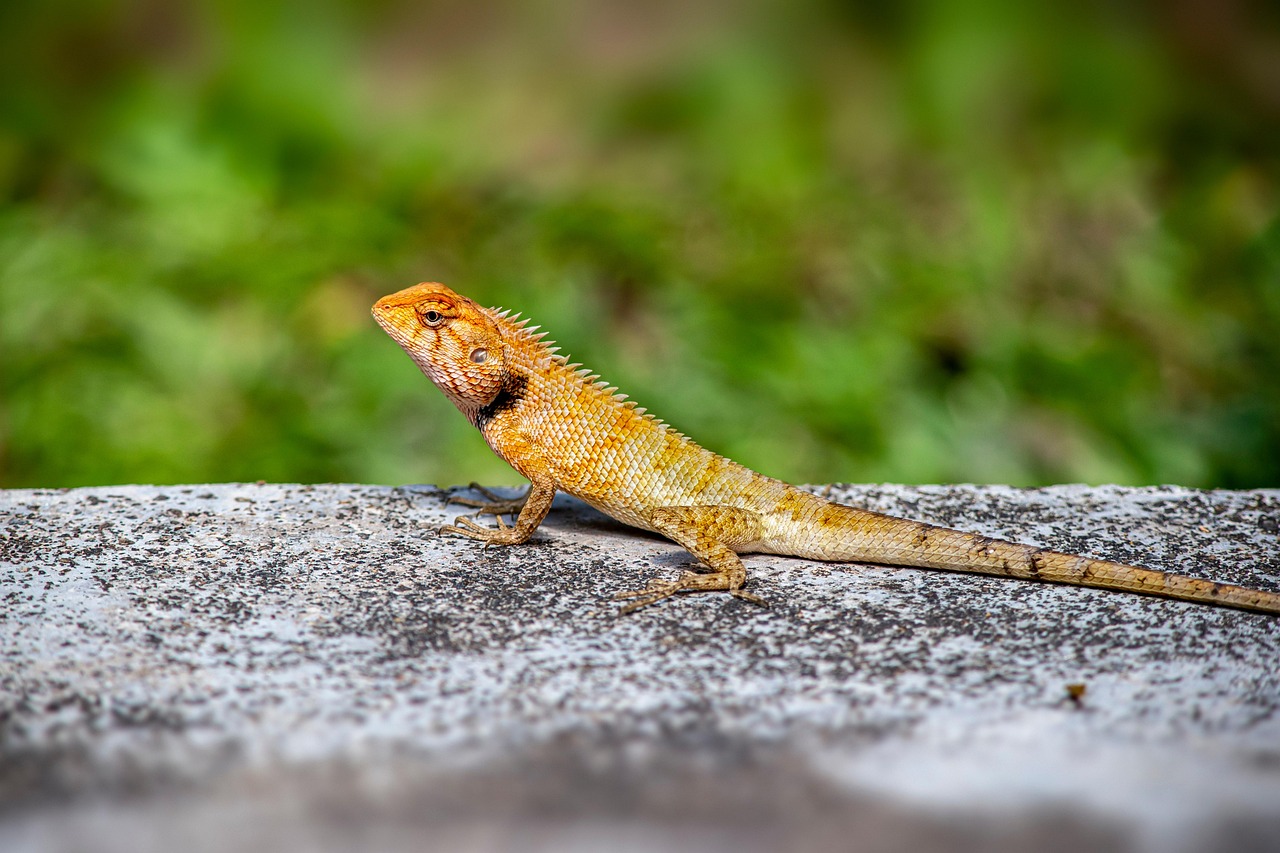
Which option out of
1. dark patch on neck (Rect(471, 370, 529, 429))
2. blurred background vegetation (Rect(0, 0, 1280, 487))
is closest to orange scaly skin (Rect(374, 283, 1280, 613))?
dark patch on neck (Rect(471, 370, 529, 429))

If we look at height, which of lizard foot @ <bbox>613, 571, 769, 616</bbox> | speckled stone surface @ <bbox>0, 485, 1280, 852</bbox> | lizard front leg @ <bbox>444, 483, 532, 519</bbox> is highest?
lizard front leg @ <bbox>444, 483, 532, 519</bbox>

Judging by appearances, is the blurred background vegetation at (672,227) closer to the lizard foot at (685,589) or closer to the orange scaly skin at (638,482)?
the orange scaly skin at (638,482)

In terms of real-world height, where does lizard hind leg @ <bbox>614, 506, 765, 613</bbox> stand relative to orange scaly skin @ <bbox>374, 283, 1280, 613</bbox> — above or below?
below

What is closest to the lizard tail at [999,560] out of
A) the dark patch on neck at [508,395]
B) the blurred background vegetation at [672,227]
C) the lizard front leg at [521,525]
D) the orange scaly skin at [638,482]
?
the orange scaly skin at [638,482]

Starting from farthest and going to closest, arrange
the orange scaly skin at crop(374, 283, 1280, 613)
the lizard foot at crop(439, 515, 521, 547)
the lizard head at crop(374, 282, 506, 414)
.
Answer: the lizard head at crop(374, 282, 506, 414), the lizard foot at crop(439, 515, 521, 547), the orange scaly skin at crop(374, 283, 1280, 613)

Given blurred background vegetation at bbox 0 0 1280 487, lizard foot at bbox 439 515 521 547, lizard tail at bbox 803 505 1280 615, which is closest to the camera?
lizard tail at bbox 803 505 1280 615

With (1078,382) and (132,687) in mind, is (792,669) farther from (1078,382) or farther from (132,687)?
(1078,382)

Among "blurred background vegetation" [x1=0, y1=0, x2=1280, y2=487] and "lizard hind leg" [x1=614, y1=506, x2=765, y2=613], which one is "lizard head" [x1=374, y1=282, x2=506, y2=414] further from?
"blurred background vegetation" [x1=0, y1=0, x2=1280, y2=487]
